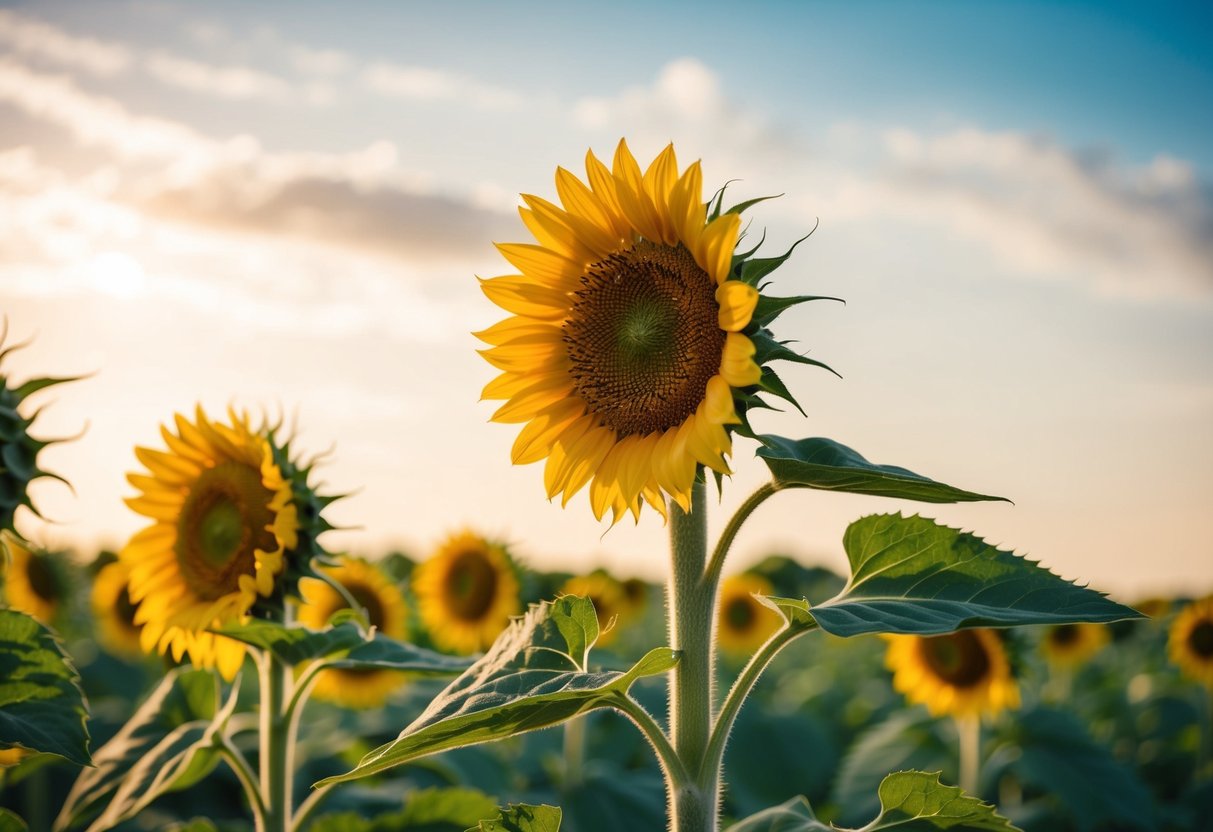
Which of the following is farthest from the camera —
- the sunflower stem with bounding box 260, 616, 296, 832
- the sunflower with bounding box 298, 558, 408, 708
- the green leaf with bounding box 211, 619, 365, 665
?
the sunflower with bounding box 298, 558, 408, 708

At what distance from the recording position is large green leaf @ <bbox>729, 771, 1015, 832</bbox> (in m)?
2.07

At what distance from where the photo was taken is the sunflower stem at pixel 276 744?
287 cm

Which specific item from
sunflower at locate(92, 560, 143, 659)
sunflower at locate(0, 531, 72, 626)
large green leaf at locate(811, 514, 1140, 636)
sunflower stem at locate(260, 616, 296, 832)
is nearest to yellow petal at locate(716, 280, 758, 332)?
large green leaf at locate(811, 514, 1140, 636)

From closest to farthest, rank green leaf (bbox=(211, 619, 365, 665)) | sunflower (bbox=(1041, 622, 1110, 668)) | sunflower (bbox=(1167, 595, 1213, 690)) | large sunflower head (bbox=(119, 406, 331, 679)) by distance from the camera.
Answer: green leaf (bbox=(211, 619, 365, 665)) → large sunflower head (bbox=(119, 406, 331, 679)) → sunflower (bbox=(1167, 595, 1213, 690)) → sunflower (bbox=(1041, 622, 1110, 668))

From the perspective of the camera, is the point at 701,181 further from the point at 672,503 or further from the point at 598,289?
the point at 672,503

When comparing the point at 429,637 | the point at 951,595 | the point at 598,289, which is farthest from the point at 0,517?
the point at 429,637

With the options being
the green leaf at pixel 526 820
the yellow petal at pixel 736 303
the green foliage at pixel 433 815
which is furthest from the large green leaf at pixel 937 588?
the green foliage at pixel 433 815

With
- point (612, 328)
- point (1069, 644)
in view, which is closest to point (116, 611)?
point (612, 328)

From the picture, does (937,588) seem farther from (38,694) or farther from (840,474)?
(38,694)

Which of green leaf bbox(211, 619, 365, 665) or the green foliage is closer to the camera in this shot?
green leaf bbox(211, 619, 365, 665)

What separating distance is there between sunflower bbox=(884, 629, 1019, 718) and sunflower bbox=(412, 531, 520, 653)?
90.4 inches

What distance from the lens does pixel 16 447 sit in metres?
3.03

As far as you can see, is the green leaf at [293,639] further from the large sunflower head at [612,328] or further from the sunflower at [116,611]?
the sunflower at [116,611]

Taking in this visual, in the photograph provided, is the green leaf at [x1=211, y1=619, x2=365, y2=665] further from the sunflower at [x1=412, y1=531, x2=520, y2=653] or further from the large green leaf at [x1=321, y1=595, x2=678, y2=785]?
the sunflower at [x1=412, y1=531, x2=520, y2=653]
